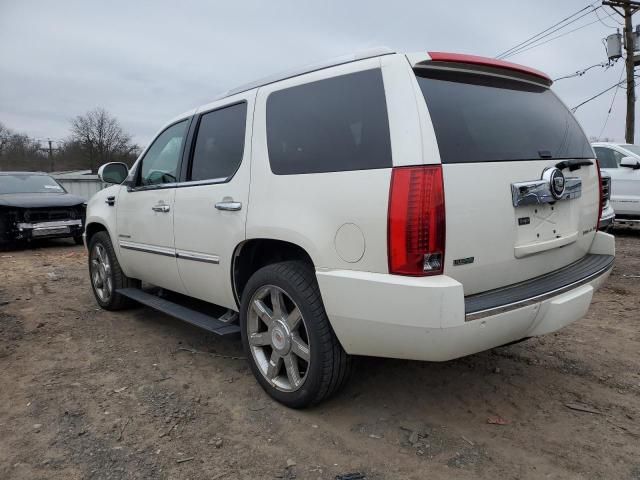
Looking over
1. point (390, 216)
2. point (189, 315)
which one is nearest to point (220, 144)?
point (189, 315)

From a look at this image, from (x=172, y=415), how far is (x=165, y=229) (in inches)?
59.2

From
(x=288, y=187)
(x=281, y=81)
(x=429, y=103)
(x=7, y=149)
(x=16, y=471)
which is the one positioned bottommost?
(x=16, y=471)

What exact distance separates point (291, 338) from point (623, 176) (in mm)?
8521

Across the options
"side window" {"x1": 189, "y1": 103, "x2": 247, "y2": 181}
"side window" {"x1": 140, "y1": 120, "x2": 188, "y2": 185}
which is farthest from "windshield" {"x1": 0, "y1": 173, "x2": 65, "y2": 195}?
"side window" {"x1": 189, "y1": 103, "x2": 247, "y2": 181}

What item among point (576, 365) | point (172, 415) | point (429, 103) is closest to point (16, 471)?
point (172, 415)

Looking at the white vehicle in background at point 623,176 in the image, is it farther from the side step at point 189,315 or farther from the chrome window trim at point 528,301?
the side step at point 189,315

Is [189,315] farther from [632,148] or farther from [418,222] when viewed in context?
[632,148]

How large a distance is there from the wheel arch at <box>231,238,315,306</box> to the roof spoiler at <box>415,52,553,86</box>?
1.32m

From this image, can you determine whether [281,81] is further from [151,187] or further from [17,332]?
[17,332]

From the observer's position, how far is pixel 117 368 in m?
3.71

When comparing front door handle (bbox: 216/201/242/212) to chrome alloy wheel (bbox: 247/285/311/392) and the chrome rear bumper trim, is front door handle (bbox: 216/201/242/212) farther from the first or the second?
the chrome rear bumper trim

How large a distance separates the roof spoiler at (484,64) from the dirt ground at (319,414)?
1.93 metres

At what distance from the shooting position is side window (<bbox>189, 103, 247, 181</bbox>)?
10.9ft

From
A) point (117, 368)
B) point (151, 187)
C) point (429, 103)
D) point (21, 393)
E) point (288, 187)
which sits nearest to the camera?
point (429, 103)
